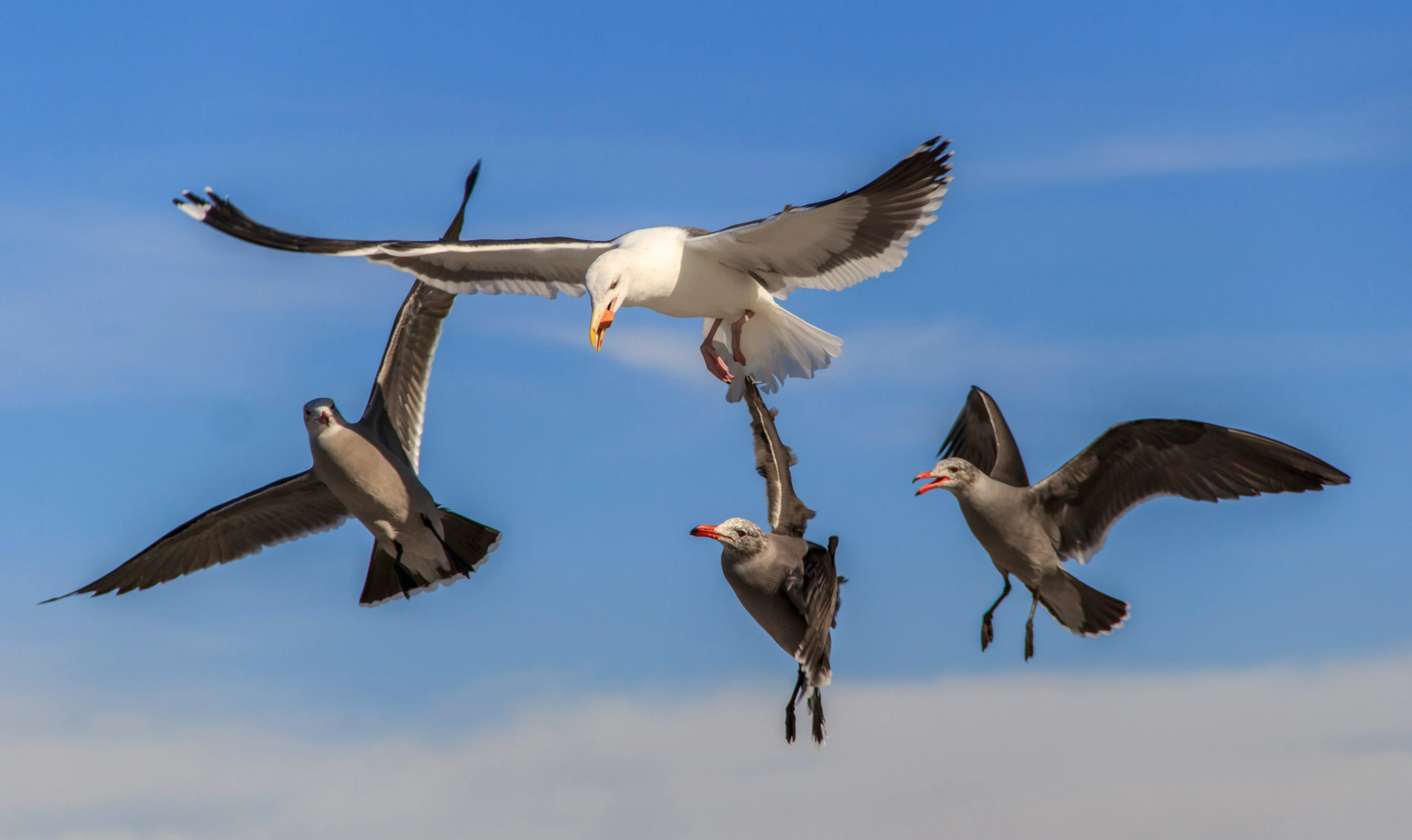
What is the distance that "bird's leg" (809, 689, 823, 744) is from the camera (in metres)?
7.64

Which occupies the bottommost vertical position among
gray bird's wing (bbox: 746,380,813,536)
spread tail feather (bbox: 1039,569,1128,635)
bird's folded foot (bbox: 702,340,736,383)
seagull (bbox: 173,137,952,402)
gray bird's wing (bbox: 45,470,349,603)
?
spread tail feather (bbox: 1039,569,1128,635)

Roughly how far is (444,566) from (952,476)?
12.0 feet

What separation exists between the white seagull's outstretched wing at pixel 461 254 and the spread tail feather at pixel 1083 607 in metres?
3.46

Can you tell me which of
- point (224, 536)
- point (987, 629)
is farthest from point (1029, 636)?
point (224, 536)

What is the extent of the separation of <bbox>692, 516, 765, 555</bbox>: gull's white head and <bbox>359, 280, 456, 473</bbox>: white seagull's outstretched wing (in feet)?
10.9

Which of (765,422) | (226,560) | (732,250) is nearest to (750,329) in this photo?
(732,250)

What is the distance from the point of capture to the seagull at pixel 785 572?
24.8 ft

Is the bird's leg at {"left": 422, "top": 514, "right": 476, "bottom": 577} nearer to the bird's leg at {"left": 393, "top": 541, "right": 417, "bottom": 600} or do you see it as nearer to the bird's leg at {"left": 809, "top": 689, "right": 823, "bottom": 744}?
the bird's leg at {"left": 393, "top": 541, "right": 417, "bottom": 600}

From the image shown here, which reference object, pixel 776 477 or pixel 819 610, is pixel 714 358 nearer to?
pixel 776 477

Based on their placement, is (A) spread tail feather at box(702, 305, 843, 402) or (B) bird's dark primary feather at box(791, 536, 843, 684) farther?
(A) spread tail feather at box(702, 305, 843, 402)

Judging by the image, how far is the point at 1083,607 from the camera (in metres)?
9.47

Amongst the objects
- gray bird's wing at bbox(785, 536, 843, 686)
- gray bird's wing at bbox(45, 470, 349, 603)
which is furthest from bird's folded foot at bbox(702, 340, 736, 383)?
gray bird's wing at bbox(45, 470, 349, 603)

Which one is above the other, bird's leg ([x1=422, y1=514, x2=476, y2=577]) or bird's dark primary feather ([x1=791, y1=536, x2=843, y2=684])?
bird's leg ([x1=422, y1=514, x2=476, y2=577])

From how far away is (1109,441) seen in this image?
29.3ft
